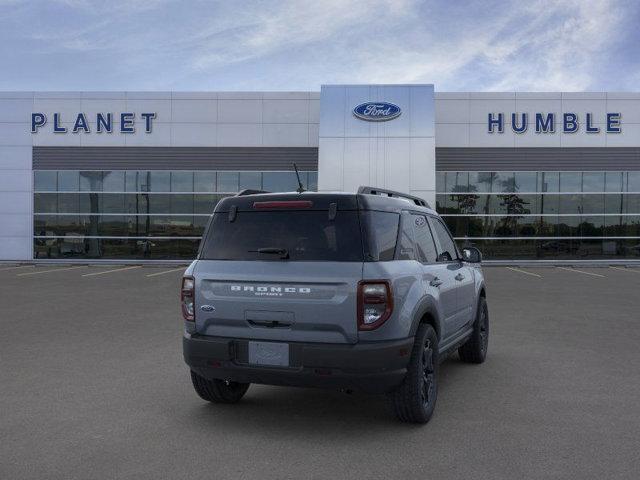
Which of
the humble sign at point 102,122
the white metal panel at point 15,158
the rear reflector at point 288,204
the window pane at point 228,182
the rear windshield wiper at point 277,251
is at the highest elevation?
the humble sign at point 102,122

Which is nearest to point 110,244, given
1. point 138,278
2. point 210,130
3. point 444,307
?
point 210,130

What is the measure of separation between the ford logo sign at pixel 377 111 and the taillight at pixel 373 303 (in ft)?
68.2

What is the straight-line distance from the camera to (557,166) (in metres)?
26.0

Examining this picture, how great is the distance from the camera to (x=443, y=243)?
20.1 feet

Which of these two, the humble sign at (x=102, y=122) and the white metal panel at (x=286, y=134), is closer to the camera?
the white metal panel at (x=286, y=134)

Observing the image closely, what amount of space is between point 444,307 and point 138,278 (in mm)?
14871

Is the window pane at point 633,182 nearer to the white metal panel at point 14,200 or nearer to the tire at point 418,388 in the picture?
the tire at point 418,388

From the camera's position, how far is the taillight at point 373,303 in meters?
4.16

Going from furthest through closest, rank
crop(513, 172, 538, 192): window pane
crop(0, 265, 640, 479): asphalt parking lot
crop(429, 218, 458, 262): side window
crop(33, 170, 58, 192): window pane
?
crop(33, 170, 58, 192): window pane
crop(513, 172, 538, 192): window pane
crop(429, 218, 458, 262): side window
crop(0, 265, 640, 479): asphalt parking lot

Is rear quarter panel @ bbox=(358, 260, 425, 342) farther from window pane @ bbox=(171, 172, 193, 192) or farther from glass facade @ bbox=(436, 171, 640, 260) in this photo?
window pane @ bbox=(171, 172, 193, 192)

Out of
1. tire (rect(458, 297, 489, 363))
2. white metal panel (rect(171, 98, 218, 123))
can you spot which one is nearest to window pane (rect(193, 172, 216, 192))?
white metal panel (rect(171, 98, 218, 123))

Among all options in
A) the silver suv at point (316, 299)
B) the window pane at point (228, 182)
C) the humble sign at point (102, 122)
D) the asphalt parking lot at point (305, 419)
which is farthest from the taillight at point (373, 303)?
the humble sign at point (102, 122)

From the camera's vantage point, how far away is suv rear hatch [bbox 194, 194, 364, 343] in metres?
4.22

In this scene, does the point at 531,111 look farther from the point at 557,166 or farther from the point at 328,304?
the point at 328,304
